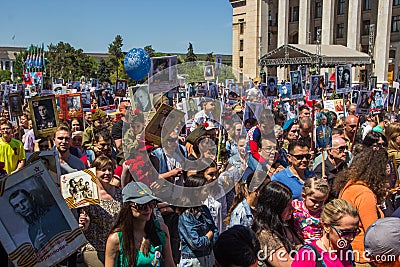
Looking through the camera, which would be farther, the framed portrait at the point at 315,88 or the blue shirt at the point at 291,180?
the framed portrait at the point at 315,88

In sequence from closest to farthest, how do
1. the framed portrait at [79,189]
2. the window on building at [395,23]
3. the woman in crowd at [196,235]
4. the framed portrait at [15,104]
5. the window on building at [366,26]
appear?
1. the framed portrait at [79,189]
2. the woman in crowd at [196,235]
3. the framed portrait at [15,104]
4. the window on building at [395,23]
5. the window on building at [366,26]

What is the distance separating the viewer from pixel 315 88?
1156 centimetres

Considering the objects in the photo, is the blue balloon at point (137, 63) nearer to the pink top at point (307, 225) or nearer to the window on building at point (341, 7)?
the pink top at point (307, 225)

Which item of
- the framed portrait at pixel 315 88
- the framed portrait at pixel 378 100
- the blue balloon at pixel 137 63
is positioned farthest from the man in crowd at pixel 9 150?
the framed portrait at pixel 378 100

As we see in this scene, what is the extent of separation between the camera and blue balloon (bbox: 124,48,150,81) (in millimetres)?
8523

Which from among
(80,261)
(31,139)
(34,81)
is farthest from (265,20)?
(80,261)

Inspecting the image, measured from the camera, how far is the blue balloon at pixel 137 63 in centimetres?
852

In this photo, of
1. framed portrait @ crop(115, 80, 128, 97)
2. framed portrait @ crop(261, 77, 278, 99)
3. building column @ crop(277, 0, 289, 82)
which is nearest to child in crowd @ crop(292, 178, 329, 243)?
framed portrait @ crop(261, 77, 278, 99)

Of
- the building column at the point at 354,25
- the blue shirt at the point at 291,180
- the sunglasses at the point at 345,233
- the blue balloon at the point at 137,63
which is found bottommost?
the blue shirt at the point at 291,180

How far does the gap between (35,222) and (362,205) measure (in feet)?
8.69

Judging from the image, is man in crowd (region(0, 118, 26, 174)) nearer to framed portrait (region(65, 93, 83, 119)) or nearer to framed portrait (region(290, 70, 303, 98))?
framed portrait (region(65, 93, 83, 119))

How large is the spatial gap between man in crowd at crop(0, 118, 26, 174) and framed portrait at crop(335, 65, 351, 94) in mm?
7714

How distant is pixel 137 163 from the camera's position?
16.1ft

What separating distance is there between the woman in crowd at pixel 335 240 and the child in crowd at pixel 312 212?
711 mm
